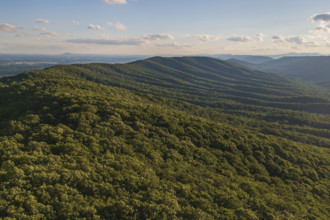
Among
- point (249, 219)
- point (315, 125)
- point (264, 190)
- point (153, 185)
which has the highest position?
point (153, 185)

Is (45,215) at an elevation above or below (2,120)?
below

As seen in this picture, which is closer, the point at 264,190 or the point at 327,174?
the point at 264,190

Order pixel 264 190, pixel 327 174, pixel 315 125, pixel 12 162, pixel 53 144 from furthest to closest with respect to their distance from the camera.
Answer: pixel 315 125
pixel 327 174
pixel 264 190
pixel 53 144
pixel 12 162

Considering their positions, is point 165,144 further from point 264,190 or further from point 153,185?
point 264,190

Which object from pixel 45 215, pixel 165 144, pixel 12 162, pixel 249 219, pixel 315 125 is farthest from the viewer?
pixel 315 125

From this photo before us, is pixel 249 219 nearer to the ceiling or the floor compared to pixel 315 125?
nearer to the ceiling

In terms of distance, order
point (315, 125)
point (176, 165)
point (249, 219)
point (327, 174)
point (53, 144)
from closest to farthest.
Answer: point (249, 219)
point (53, 144)
point (176, 165)
point (327, 174)
point (315, 125)

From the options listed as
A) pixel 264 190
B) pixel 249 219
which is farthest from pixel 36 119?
pixel 264 190

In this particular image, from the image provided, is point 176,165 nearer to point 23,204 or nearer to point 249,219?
point 249,219

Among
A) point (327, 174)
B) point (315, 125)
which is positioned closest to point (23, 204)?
point (327, 174)
